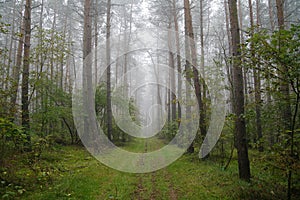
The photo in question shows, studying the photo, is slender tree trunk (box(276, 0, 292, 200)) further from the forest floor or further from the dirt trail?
the dirt trail

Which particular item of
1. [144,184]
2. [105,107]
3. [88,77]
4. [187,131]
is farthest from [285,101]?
[105,107]

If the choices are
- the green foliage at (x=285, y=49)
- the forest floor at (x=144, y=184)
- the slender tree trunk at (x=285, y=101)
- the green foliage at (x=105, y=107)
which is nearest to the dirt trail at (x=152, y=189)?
the forest floor at (x=144, y=184)

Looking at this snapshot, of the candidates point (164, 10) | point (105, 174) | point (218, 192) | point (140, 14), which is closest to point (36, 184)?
point (105, 174)

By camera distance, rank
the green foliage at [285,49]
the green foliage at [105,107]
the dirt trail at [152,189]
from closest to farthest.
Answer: the green foliage at [285,49] → the dirt trail at [152,189] → the green foliage at [105,107]

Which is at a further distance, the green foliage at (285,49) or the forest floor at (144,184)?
the forest floor at (144,184)

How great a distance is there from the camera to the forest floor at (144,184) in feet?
17.6

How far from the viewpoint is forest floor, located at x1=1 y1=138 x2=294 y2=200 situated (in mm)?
5379

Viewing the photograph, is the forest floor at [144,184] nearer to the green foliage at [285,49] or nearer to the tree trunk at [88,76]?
the green foliage at [285,49]

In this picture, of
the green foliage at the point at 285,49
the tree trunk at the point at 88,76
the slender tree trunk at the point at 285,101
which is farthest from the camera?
the tree trunk at the point at 88,76

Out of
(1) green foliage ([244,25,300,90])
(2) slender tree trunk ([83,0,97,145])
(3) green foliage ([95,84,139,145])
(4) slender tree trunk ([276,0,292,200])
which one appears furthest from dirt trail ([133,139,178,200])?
(3) green foliage ([95,84,139,145])

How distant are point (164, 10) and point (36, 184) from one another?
655 inches

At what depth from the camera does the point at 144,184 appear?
6.72 m

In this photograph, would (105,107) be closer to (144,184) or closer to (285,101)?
(144,184)

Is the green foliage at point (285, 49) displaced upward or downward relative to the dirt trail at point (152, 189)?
upward
